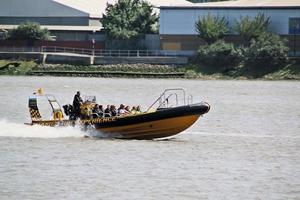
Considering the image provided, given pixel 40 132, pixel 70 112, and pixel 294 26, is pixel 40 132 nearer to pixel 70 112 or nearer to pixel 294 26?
pixel 70 112

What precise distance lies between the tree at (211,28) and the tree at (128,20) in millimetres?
7281

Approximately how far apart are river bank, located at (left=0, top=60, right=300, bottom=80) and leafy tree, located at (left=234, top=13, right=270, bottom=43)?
27.2 ft

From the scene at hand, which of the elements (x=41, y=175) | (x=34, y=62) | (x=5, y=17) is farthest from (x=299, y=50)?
(x=41, y=175)

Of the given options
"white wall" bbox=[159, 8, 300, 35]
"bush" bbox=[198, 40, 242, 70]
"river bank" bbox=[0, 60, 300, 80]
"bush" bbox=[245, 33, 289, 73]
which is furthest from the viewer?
"white wall" bbox=[159, 8, 300, 35]

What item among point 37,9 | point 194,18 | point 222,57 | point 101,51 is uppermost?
point 37,9

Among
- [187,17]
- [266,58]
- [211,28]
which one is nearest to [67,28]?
[187,17]

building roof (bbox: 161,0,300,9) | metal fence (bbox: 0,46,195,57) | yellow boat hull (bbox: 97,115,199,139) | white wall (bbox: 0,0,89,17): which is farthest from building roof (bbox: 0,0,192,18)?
yellow boat hull (bbox: 97,115,199,139)

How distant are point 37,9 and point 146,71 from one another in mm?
24530

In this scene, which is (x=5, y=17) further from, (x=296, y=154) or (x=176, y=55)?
(x=296, y=154)

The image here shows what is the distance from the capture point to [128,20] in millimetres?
124688

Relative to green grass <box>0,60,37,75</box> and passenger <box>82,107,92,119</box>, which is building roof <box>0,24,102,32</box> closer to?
green grass <box>0,60,37,75</box>

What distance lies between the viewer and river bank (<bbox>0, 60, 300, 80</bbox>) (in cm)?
10850

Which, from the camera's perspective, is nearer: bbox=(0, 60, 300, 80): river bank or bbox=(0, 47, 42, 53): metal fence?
bbox=(0, 60, 300, 80): river bank

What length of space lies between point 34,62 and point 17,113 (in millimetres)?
51449
